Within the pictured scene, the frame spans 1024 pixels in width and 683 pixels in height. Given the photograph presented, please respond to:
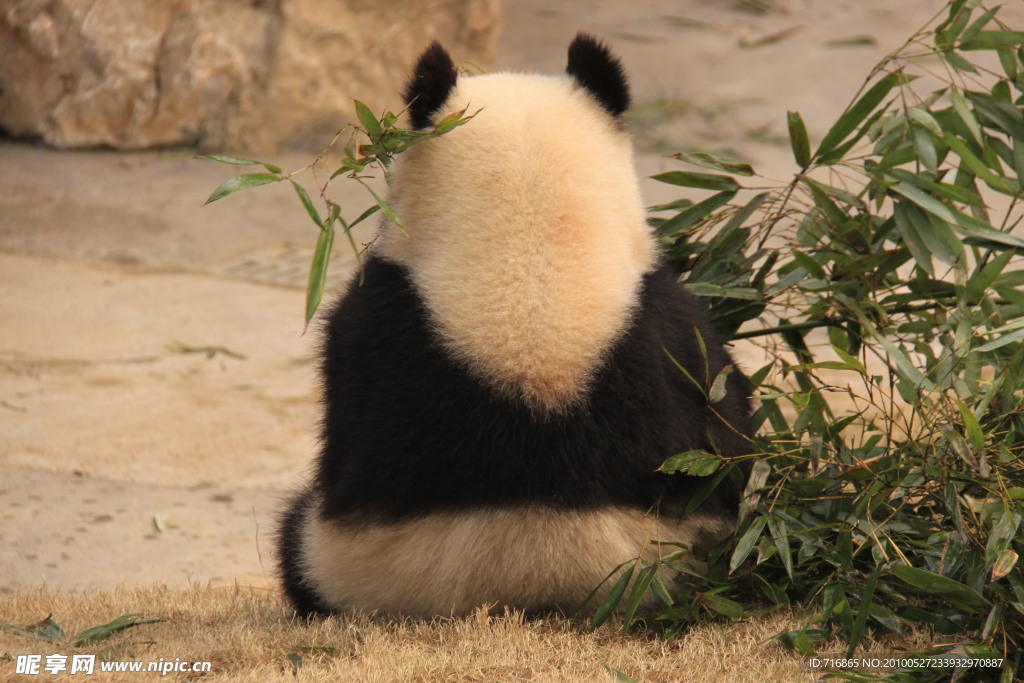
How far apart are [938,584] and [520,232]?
0.98 m

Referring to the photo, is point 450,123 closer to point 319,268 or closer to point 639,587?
point 319,268

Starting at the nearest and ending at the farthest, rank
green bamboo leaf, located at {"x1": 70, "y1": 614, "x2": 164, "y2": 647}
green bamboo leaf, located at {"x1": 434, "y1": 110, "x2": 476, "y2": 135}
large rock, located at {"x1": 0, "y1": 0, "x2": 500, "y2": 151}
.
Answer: green bamboo leaf, located at {"x1": 434, "y1": 110, "x2": 476, "y2": 135}, green bamboo leaf, located at {"x1": 70, "y1": 614, "x2": 164, "y2": 647}, large rock, located at {"x1": 0, "y1": 0, "x2": 500, "y2": 151}

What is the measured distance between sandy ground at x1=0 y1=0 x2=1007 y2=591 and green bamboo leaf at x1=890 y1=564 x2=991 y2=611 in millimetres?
1375

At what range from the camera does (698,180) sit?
267cm

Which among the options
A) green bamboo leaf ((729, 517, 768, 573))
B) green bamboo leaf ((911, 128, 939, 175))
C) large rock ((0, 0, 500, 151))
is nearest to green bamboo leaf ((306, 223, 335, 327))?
green bamboo leaf ((729, 517, 768, 573))

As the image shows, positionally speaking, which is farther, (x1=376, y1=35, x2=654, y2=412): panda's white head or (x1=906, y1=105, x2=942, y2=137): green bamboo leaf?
(x1=906, y1=105, x2=942, y2=137): green bamboo leaf

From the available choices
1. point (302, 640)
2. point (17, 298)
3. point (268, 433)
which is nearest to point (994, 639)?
point (302, 640)

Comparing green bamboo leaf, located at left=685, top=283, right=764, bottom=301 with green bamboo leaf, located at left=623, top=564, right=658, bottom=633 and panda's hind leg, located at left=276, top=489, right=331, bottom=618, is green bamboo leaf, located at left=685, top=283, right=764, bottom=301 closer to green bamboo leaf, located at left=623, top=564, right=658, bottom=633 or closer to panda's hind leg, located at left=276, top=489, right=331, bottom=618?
green bamboo leaf, located at left=623, top=564, right=658, bottom=633

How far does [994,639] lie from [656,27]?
1032 cm

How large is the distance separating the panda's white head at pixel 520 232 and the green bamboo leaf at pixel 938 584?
654 mm

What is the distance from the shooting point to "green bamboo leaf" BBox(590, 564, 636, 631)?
198 cm

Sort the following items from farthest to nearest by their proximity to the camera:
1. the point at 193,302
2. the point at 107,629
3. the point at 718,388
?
the point at 193,302, the point at 107,629, the point at 718,388

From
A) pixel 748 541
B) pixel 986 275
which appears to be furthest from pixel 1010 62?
pixel 748 541

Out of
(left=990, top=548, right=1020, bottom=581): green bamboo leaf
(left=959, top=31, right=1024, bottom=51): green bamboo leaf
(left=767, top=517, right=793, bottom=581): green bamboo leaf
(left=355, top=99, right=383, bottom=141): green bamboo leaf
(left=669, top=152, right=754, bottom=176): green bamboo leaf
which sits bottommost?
(left=767, top=517, right=793, bottom=581): green bamboo leaf
